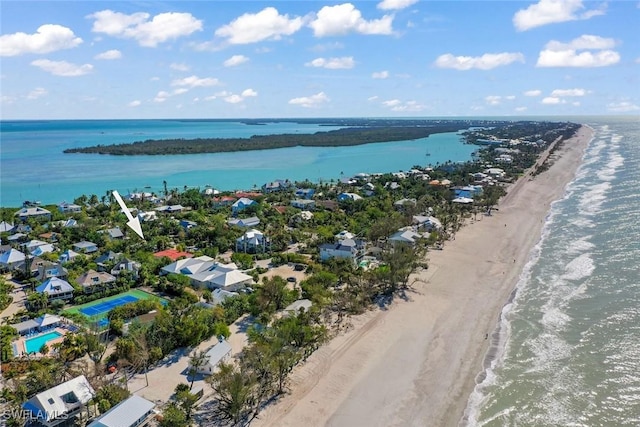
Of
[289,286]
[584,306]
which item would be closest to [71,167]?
[289,286]

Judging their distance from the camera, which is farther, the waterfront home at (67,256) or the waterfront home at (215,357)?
the waterfront home at (67,256)

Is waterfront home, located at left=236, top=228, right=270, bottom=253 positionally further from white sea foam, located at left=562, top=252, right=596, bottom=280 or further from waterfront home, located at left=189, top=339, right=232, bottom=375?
white sea foam, located at left=562, top=252, right=596, bottom=280

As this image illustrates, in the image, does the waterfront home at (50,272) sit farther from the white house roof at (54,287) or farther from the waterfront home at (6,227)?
the waterfront home at (6,227)

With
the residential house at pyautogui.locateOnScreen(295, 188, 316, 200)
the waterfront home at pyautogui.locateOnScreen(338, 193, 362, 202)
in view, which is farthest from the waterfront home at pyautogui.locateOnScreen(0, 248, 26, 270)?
the residential house at pyautogui.locateOnScreen(295, 188, 316, 200)

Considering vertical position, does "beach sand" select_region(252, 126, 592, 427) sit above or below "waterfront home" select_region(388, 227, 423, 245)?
below

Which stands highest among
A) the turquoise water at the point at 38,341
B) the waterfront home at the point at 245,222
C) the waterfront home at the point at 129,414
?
the waterfront home at the point at 245,222

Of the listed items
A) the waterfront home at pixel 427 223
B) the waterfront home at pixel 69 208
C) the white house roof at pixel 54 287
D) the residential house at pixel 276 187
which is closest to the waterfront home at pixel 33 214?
the waterfront home at pixel 69 208

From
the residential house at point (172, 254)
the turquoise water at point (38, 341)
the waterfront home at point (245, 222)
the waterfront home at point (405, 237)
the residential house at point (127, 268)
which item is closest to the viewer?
the turquoise water at point (38, 341)
